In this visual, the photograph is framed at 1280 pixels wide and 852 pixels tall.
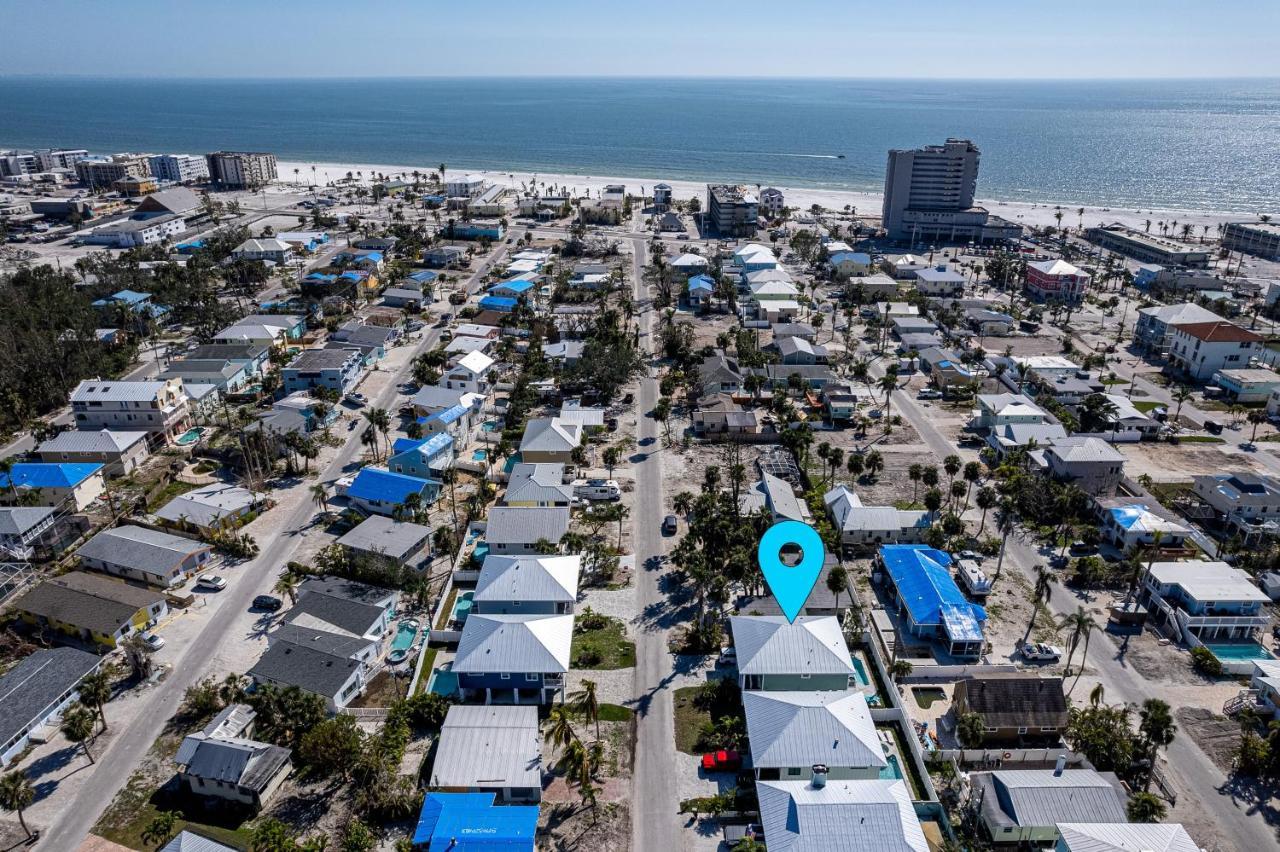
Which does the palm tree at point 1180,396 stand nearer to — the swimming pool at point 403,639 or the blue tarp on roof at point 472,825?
the swimming pool at point 403,639

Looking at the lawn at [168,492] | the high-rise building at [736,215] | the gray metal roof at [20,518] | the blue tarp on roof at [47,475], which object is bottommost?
the lawn at [168,492]

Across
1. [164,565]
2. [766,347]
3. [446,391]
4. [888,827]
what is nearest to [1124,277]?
[766,347]

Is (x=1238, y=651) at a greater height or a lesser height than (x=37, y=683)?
lesser

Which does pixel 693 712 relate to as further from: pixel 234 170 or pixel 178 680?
pixel 234 170

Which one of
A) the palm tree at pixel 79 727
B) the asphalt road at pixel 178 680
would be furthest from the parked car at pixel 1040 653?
the palm tree at pixel 79 727

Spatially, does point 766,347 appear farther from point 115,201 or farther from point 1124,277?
point 115,201

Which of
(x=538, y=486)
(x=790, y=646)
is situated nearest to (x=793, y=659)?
(x=790, y=646)
